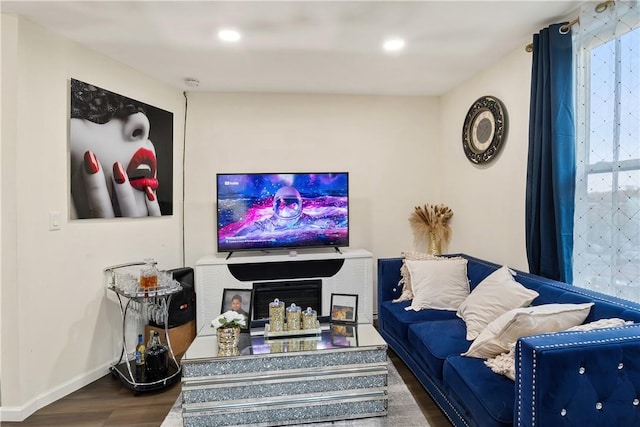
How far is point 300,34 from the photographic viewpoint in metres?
2.54

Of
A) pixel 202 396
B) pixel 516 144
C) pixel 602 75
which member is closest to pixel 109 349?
pixel 202 396

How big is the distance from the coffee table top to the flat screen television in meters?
1.32

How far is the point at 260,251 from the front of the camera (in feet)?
12.4

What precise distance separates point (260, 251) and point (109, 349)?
1533mm

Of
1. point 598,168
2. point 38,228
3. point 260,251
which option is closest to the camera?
point 598,168

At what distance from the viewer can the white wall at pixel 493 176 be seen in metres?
2.80

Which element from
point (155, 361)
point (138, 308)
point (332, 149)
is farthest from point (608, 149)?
point (138, 308)

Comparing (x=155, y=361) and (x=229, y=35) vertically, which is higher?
(x=229, y=35)

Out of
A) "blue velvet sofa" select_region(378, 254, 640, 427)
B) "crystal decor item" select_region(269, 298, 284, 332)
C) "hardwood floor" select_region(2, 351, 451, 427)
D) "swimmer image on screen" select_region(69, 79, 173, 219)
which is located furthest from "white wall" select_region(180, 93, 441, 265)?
"blue velvet sofa" select_region(378, 254, 640, 427)

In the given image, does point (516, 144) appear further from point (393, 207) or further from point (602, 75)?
point (393, 207)

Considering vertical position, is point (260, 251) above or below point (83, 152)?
below

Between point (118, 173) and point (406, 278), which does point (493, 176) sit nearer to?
point (406, 278)

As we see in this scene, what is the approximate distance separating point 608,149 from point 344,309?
1817 mm

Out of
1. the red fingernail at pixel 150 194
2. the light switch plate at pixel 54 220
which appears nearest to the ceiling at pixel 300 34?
the red fingernail at pixel 150 194
